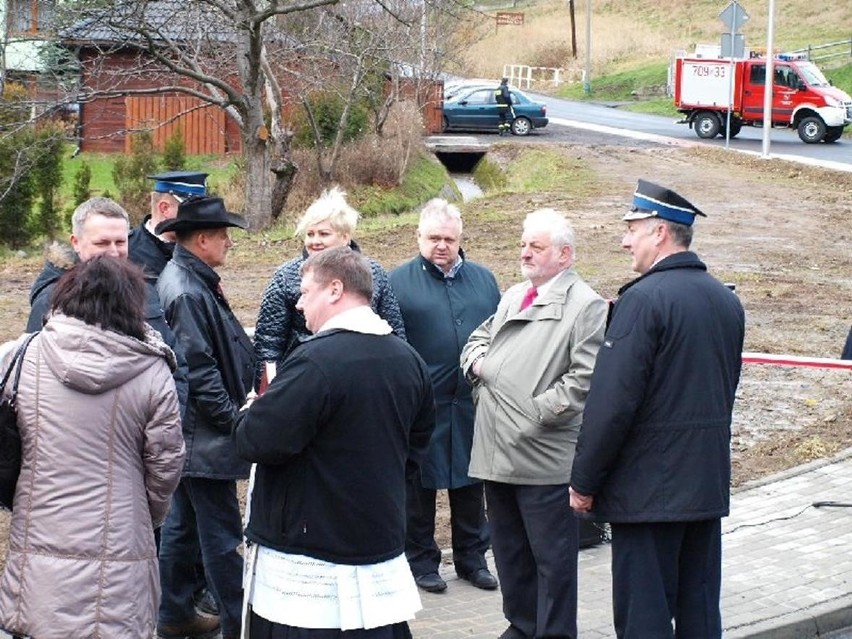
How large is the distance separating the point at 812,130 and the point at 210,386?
34.3 metres

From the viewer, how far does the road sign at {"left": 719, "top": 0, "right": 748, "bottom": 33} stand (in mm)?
32375

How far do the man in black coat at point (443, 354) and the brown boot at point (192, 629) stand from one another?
111 centimetres

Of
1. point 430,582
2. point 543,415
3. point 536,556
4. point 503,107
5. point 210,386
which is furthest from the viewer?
point 503,107

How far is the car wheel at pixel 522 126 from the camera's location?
41562 millimetres

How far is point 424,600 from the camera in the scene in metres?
6.85

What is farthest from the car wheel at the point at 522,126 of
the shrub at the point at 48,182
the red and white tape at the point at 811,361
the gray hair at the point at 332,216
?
the gray hair at the point at 332,216

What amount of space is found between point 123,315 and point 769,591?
3917mm

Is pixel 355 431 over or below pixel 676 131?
below

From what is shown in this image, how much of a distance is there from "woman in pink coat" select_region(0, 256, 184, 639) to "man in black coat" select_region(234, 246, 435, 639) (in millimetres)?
425

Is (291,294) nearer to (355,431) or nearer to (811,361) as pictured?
(355,431)

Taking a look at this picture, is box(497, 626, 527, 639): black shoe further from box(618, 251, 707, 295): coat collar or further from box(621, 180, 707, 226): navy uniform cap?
box(621, 180, 707, 226): navy uniform cap

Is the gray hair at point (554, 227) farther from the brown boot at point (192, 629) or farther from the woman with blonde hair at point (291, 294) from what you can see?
the brown boot at point (192, 629)

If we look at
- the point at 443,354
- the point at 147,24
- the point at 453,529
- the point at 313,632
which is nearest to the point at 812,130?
the point at 147,24

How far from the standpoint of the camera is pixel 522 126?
136 ft
